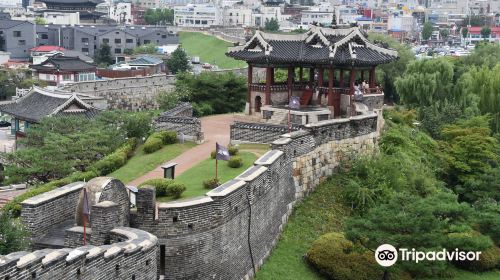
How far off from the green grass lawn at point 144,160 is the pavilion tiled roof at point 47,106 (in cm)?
1118

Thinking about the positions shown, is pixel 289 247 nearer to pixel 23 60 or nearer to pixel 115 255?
pixel 115 255

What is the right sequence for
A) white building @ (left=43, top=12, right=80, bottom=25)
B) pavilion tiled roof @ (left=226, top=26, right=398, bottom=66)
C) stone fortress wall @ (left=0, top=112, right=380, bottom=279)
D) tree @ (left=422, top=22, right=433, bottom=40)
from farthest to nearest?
tree @ (left=422, top=22, right=433, bottom=40)
white building @ (left=43, top=12, right=80, bottom=25)
pavilion tiled roof @ (left=226, top=26, right=398, bottom=66)
stone fortress wall @ (left=0, top=112, right=380, bottom=279)

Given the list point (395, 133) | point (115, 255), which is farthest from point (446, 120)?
point (115, 255)

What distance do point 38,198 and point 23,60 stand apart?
262 ft

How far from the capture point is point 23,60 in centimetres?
9119

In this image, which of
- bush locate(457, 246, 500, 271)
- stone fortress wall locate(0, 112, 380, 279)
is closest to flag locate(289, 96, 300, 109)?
stone fortress wall locate(0, 112, 380, 279)

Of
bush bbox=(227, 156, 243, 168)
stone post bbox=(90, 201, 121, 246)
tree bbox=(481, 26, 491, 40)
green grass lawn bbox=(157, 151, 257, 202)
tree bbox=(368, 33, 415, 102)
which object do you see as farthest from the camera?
tree bbox=(481, 26, 491, 40)

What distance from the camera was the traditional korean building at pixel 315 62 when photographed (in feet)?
105

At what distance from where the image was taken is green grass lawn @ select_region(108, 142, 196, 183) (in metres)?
23.8

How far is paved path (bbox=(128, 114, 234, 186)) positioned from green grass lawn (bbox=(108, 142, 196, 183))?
0.35 metres

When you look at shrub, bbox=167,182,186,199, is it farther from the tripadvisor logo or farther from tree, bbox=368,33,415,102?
tree, bbox=368,33,415,102

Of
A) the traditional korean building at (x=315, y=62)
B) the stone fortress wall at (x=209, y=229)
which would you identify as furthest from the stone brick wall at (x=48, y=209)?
the traditional korean building at (x=315, y=62)

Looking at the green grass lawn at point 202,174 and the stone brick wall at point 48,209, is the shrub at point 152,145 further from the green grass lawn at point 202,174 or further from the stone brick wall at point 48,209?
the stone brick wall at point 48,209

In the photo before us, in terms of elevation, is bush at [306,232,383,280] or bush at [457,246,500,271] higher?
bush at [306,232,383,280]
